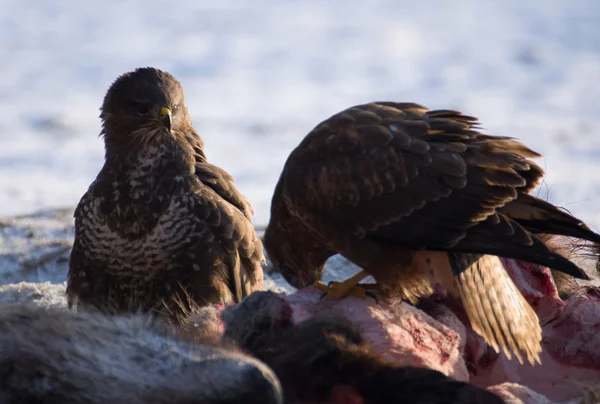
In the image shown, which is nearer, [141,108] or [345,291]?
[345,291]

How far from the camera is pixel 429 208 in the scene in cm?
391

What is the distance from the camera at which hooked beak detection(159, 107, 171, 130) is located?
17.4 feet

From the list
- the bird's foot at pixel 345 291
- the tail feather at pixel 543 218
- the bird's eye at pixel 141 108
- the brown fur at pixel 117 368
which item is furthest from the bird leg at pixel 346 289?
the bird's eye at pixel 141 108

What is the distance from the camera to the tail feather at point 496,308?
355cm

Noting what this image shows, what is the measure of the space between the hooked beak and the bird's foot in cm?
175

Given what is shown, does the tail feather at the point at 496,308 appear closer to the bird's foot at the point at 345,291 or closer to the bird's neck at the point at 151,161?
the bird's foot at the point at 345,291

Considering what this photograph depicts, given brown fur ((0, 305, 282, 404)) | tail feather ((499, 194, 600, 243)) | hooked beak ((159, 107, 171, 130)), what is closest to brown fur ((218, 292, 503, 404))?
brown fur ((0, 305, 282, 404))

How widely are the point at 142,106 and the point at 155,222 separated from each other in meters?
0.74

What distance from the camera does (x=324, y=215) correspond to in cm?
402

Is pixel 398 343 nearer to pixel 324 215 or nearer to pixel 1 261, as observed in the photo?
pixel 324 215

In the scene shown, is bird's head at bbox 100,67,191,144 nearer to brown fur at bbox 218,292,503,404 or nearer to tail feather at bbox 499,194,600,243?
tail feather at bbox 499,194,600,243

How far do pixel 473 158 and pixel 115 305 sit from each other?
2.03m

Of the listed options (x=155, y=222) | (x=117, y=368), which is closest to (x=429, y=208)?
(x=155, y=222)

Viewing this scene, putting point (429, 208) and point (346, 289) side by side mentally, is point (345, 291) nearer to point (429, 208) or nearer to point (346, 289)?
point (346, 289)
